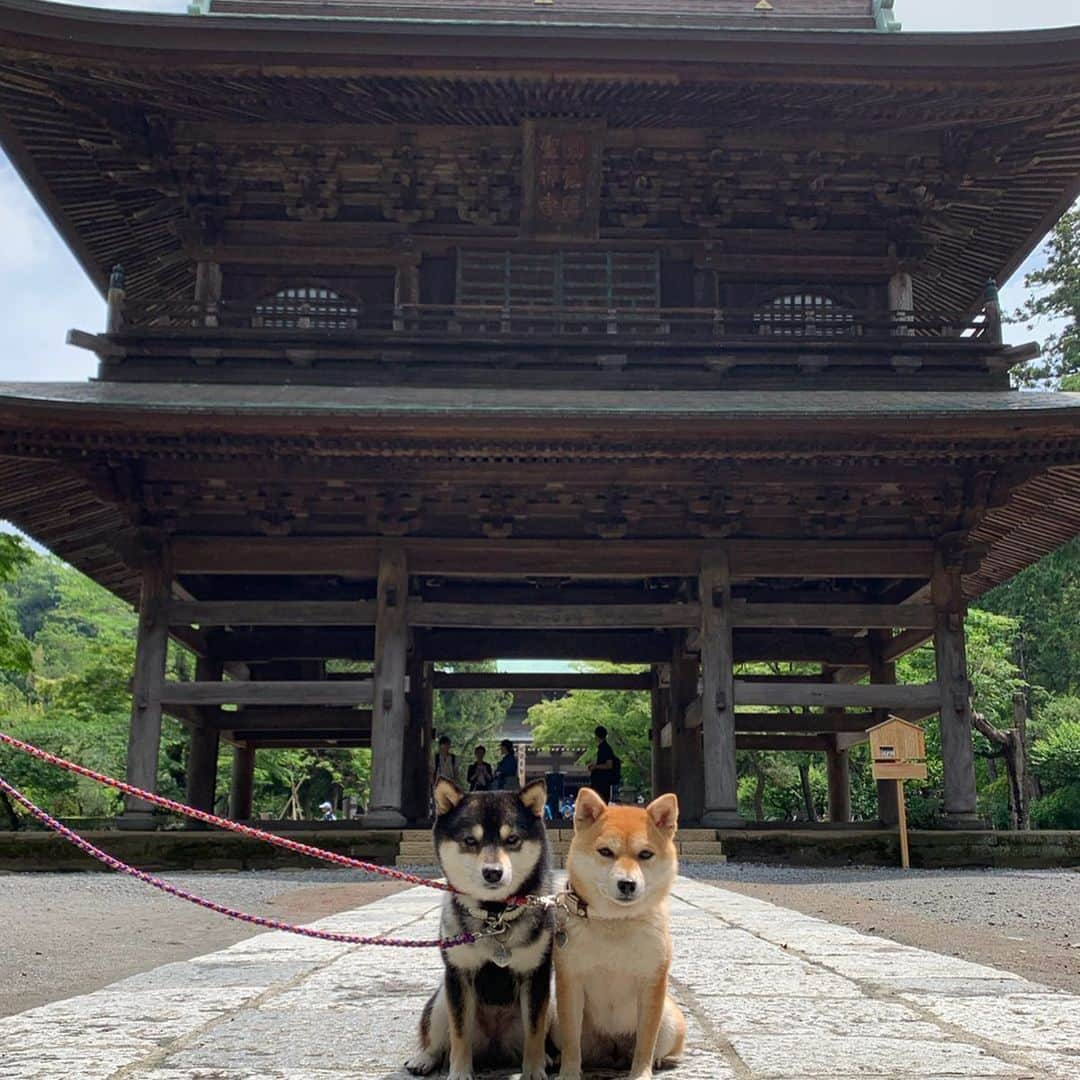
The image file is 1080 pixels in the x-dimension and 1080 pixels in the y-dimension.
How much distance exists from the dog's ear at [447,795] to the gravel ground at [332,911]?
2800 millimetres

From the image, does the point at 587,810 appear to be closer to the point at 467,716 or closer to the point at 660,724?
the point at 660,724

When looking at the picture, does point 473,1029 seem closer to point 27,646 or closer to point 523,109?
point 523,109

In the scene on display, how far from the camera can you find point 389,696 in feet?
43.5

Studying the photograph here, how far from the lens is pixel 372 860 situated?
12352 millimetres

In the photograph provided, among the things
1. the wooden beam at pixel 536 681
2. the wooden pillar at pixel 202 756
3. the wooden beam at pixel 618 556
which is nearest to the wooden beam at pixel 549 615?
the wooden beam at pixel 618 556

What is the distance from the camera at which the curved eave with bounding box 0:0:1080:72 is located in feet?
42.5

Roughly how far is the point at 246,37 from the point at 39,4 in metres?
2.34

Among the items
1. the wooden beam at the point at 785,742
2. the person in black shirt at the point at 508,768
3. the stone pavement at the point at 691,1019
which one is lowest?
the stone pavement at the point at 691,1019

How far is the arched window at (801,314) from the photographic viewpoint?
15281mm

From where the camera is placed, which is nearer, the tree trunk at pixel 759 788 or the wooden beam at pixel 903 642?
the wooden beam at pixel 903 642

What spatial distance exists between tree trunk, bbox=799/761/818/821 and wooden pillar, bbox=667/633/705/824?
12650 mm

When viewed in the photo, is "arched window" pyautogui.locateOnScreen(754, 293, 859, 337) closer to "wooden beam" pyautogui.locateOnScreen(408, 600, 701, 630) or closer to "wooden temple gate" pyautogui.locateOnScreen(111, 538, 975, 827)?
"wooden temple gate" pyautogui.locateOnScreen(111, 538, 975, 827)

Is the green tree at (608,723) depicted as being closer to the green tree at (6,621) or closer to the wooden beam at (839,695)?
the wooden beam at (839,695)

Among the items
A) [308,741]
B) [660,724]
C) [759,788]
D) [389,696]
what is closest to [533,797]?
[389,696]
